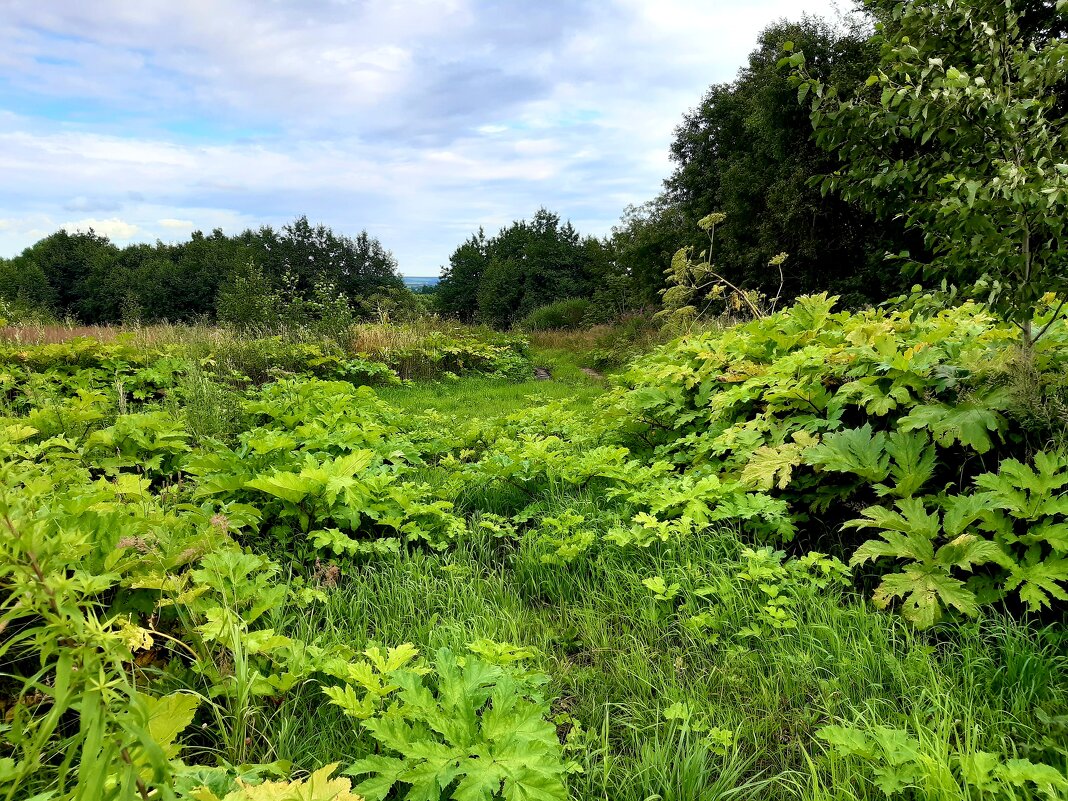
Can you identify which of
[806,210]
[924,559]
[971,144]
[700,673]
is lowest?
[700,673]

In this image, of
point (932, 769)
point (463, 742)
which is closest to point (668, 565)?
point (932, 769)

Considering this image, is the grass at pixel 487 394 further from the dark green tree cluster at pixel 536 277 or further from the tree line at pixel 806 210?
the dark green tree cluster at pixel 536 277

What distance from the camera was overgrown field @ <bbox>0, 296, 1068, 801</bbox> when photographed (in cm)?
154

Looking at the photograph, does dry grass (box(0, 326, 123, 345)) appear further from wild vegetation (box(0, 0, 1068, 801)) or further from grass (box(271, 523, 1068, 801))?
grass (box(271, 523, 1068, 801))

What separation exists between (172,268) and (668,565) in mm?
74842

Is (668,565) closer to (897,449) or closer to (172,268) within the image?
(897,449)

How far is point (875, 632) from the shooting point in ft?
7.44

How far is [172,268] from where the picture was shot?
62.8m

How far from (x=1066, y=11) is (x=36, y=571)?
4.06 m

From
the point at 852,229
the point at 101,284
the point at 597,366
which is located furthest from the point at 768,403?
the point at 101,284

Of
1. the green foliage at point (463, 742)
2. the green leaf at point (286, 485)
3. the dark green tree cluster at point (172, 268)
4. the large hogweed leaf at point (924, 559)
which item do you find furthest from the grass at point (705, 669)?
A: the dark green tree cluster at point (172, 268)

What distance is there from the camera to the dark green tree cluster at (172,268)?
6034 centimetres

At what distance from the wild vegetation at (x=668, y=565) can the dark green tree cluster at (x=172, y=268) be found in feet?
192

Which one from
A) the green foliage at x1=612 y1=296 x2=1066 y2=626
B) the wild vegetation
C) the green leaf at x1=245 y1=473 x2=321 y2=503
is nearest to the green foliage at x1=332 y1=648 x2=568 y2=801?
the wild vegetation
